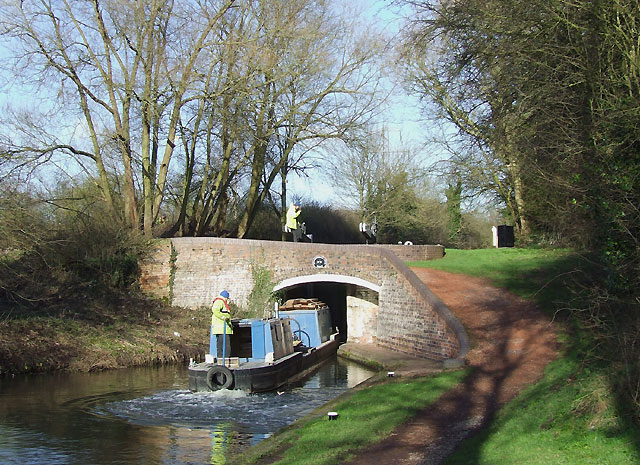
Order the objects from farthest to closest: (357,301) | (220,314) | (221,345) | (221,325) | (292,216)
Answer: (292,216) → (357,301) → (221,345) → (221,325) → (220,314)

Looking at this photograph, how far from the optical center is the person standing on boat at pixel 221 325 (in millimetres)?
16359

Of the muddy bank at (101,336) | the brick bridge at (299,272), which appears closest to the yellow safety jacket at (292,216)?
the brick bridge at (299,272)

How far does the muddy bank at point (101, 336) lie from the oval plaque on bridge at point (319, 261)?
386 cm

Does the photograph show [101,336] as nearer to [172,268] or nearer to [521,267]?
[172,268]

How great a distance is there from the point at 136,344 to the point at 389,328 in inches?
269

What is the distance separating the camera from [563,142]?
37.4ft

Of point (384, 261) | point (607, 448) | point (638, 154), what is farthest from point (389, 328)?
point (607, 448)

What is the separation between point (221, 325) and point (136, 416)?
3370 millimetres

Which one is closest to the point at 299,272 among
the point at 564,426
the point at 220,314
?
the point at 220,314

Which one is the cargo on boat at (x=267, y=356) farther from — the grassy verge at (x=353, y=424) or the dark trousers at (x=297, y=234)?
the grassy verge at (x=353, y=424)

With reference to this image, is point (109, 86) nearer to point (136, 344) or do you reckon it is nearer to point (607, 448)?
point (136, 344)

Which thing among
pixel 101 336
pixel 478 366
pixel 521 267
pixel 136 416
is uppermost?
pixel 521 267

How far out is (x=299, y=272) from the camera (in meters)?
23.3

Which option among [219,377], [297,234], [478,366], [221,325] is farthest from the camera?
[297,234]
